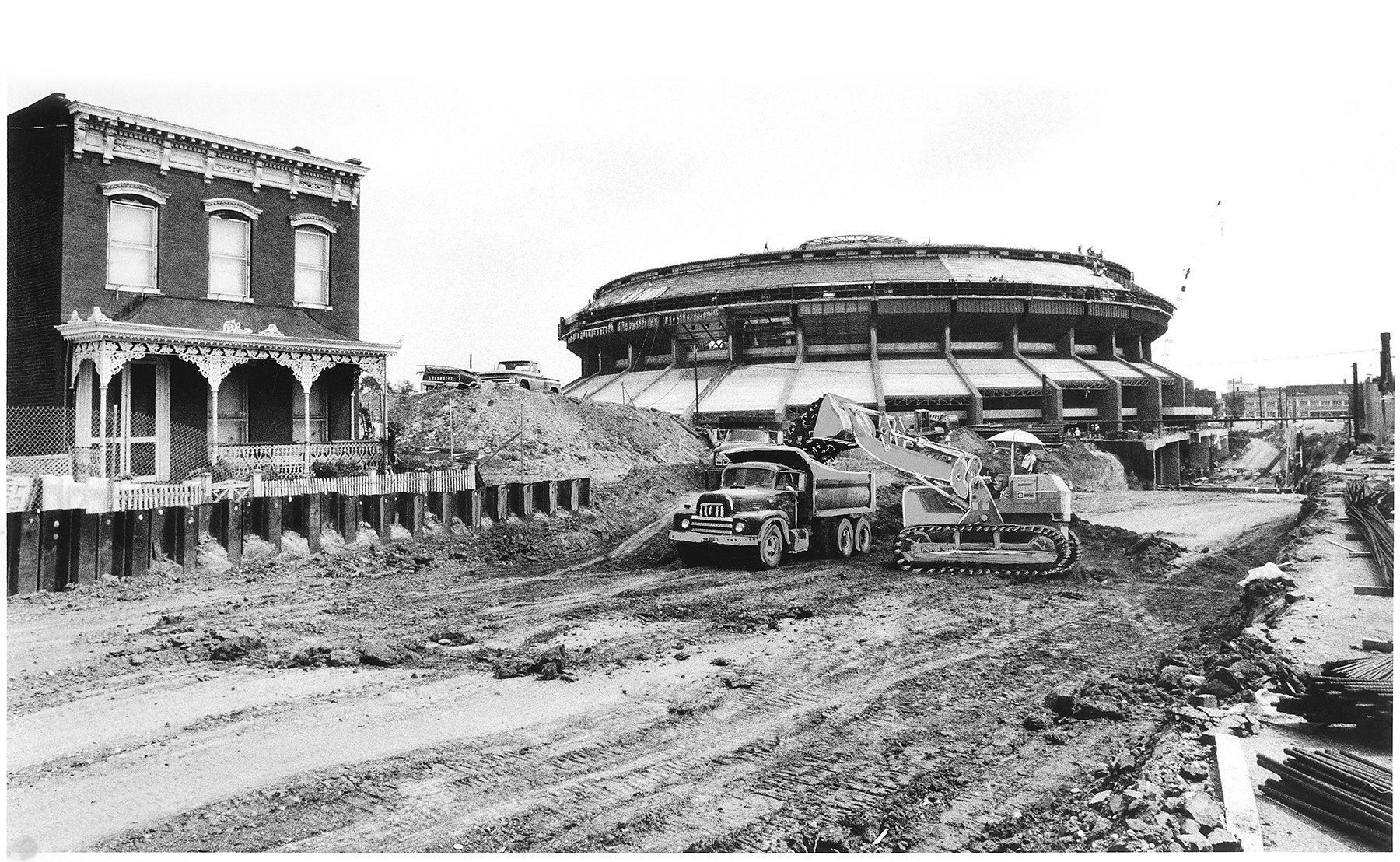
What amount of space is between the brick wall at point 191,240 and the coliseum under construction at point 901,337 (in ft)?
78.8

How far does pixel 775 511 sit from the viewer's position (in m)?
17.3

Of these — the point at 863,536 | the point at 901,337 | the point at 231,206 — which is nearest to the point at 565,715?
the point at 863,536

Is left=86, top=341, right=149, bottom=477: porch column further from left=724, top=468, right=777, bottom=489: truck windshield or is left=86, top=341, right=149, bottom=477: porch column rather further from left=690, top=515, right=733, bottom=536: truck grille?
left=724, top=468, right=777, bottom=489: truck windshield

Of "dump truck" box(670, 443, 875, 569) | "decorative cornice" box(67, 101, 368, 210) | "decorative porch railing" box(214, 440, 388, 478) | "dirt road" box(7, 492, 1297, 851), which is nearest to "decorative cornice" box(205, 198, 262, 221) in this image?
"decorative cornice" box(67, 101, 368, 210)

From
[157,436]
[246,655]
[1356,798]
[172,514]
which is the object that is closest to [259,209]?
[157,436]

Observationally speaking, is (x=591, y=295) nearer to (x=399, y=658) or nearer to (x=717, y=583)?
(x=717, y=583)

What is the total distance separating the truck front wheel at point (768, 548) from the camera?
17.0 m

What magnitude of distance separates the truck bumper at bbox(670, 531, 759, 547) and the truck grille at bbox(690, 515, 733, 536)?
0.10m

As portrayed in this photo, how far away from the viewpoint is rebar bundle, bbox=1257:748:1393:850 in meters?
5.20

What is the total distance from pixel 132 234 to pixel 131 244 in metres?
0.24

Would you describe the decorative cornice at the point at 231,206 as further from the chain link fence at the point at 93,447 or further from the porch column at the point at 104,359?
the chain link fence at the point at 93,447

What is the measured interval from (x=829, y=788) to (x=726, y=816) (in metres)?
1.00

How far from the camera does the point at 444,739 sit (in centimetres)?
763

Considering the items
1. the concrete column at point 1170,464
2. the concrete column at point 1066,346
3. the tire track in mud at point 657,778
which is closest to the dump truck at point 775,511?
Result: the tire track in mud at point 657,778
